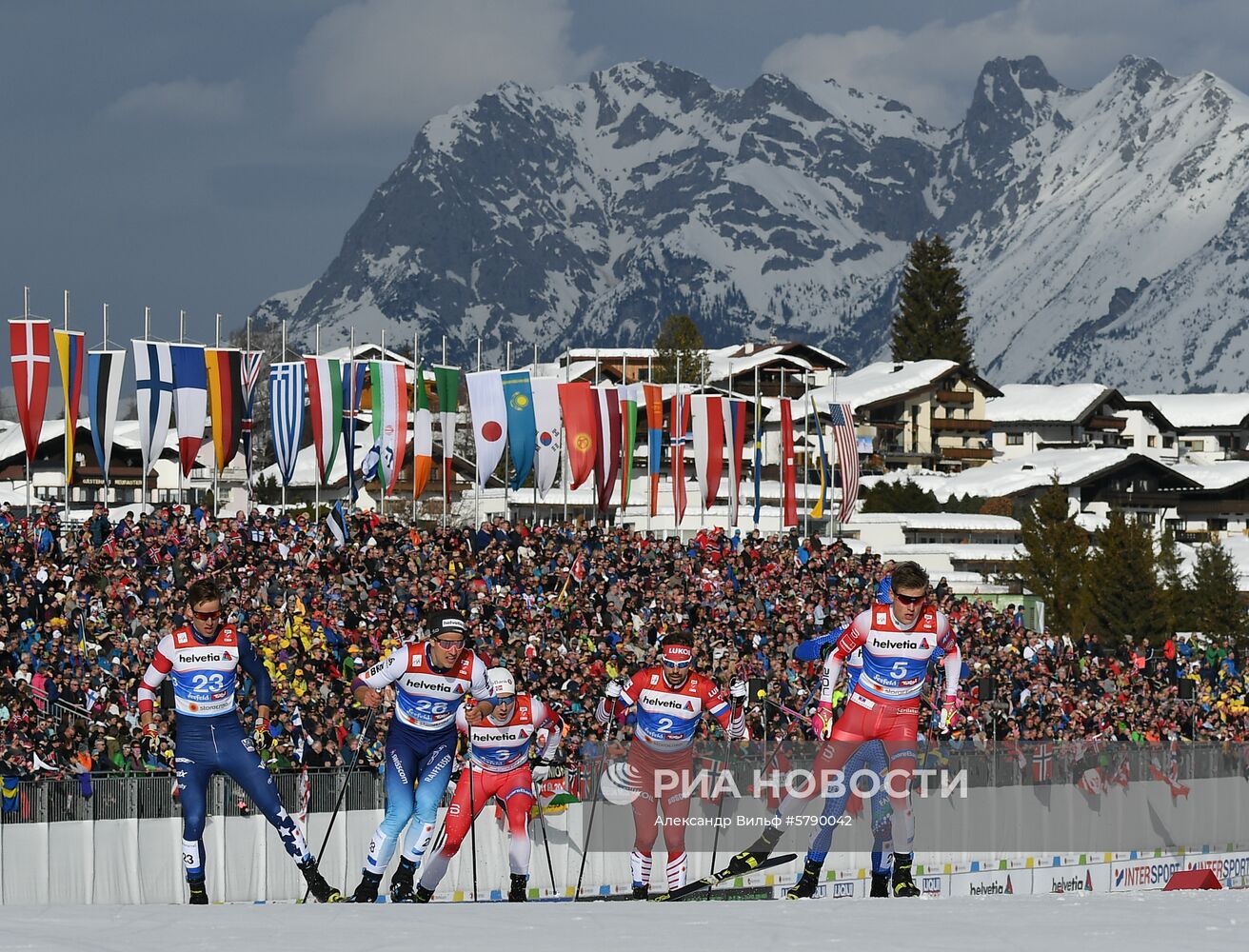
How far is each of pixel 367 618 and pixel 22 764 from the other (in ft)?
25.6

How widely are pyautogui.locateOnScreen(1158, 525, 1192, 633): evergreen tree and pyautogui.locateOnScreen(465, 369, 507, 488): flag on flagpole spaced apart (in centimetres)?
3219

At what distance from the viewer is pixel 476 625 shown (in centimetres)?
2845

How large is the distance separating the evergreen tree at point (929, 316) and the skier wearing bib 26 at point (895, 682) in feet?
445

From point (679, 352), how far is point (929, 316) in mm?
36075

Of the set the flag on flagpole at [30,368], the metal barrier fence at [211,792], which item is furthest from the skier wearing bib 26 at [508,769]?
the flag on flagpole at [30,368]

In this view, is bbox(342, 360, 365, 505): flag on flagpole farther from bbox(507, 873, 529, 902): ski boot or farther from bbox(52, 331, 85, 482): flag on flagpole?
bbox(507, 873, 529, 902): ski boot

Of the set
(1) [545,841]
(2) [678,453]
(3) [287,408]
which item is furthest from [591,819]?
(2) [678,453]

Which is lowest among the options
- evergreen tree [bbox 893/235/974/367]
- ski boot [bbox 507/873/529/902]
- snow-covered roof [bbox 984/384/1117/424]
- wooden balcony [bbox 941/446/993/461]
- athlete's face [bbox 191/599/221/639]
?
ski boot [bbox 507/873/529/902]

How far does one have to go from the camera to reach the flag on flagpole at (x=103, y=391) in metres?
35.2

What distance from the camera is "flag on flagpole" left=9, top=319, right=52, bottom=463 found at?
110 ft

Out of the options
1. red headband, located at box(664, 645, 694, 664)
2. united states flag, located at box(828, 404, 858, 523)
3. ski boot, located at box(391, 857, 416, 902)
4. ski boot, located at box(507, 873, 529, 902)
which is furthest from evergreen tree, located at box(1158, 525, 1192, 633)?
ski boot, located at box(391, 857, 416, 902)

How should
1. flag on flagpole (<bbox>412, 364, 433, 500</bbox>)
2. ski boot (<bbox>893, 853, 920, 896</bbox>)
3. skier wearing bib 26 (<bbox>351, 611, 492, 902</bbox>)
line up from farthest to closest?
1. flag on flagpole (<bbox>412, 364, 433, 500</bbox>)
2. skier wearing bib 26 (<bbox>351, 611, 492, 902</bbox>)
3. ski boot (<bbox>893, 853, 920, 896</bbox>)

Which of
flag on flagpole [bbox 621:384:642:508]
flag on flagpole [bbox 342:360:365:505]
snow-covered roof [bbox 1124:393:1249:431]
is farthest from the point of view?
snow-covered roof [bbox 1124:393:1249:431]

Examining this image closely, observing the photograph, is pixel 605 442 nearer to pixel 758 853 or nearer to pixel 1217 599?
pixel 758 853
